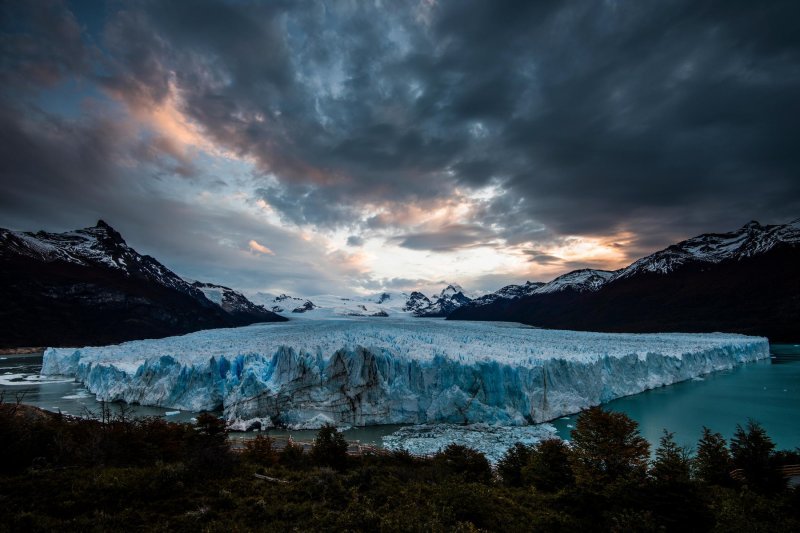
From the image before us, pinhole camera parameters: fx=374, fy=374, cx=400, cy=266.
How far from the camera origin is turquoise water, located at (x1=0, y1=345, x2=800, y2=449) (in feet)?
74.6

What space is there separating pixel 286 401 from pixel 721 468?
2240cm

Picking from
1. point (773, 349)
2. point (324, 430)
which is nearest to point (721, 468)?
point (324, 430)

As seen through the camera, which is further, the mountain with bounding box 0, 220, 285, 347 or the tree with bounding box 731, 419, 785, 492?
the mountain with bounding box 0, 220, 285, 347

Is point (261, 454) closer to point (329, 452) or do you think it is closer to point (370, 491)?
point (329, 452)

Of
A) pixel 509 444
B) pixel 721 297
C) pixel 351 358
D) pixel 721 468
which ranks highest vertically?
pixel 721 297

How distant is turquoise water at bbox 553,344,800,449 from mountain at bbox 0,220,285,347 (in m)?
87.1

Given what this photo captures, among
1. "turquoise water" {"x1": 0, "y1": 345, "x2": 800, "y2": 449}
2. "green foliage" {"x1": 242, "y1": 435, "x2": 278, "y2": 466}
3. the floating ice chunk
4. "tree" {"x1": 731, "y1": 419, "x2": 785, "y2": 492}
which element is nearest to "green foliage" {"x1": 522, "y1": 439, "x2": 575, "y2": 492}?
"tree" {"x1": 731, "y1": 419, "x2": 785, "y2": 492}

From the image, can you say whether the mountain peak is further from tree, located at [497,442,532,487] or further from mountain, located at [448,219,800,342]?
tree, located at [497,442,532,487]

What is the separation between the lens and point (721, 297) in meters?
94.6

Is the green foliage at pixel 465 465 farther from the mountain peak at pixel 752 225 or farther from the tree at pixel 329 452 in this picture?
the mountain peak at pixel 752 225

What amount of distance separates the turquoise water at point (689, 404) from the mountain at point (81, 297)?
1297 inches

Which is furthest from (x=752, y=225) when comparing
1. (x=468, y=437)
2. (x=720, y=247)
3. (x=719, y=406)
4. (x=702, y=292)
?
(x=468, y=437)

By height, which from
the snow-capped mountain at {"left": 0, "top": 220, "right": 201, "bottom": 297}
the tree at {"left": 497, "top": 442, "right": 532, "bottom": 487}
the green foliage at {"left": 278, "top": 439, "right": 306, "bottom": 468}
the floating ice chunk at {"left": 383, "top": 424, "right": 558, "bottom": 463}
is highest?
the snow-capped mountain at {"left": 0, "top": 220, "right": 201, "bottom": 297}

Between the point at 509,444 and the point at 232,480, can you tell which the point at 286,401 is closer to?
the point at 509,444
